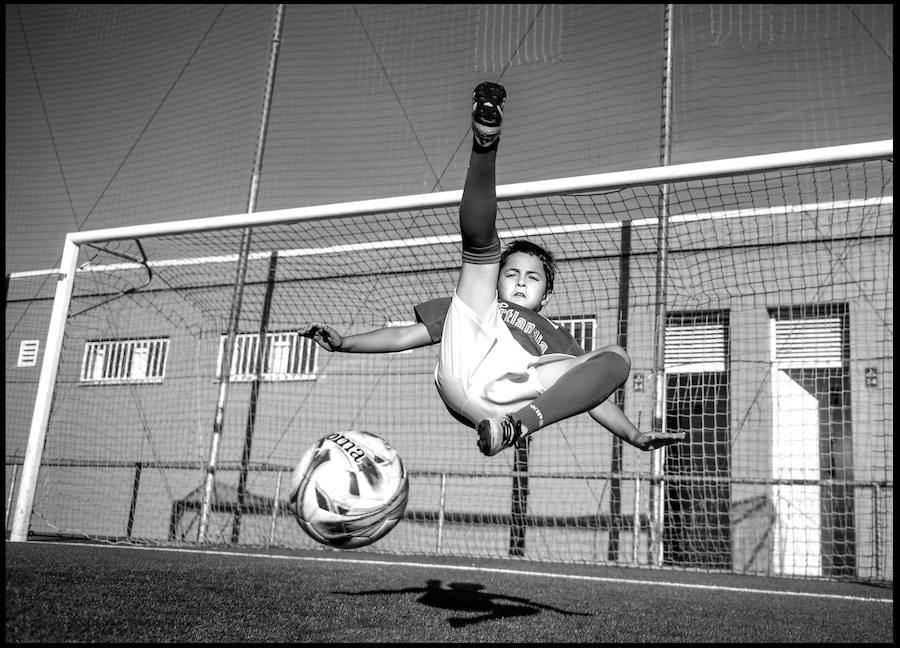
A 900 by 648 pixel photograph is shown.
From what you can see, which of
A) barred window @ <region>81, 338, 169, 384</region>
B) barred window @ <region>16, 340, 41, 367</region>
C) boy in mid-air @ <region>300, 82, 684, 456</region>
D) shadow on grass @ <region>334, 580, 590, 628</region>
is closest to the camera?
boy in mid-air @ <region>300, 82, 684, 456</region>

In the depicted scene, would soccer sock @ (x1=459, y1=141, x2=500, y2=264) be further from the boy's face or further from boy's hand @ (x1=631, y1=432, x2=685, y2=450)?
boy's hand @ (x1=631, y1=432, x2=685, y2=450)

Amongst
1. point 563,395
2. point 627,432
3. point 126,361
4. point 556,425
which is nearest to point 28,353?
point 126,361

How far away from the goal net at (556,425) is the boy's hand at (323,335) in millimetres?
2762

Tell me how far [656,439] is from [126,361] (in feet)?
30.4

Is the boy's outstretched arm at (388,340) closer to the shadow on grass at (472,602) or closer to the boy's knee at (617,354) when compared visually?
the boy's knee at (617,354)

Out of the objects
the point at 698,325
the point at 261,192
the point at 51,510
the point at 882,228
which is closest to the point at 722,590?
the point at 698,325

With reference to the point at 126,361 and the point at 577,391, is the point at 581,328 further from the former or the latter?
the point at 126,361

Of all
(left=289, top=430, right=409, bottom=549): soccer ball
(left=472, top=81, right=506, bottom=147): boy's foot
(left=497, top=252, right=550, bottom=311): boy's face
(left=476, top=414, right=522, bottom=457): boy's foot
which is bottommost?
(left=289, top=430, right=409, bottom=549): soccer ball

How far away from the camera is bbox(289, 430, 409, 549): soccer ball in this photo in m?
2.94

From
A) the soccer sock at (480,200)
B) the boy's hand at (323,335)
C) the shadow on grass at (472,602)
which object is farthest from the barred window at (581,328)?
the soccer sock at (480,200)

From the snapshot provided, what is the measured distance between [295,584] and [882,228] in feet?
21.8

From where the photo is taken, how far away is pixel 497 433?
2225 millimetres

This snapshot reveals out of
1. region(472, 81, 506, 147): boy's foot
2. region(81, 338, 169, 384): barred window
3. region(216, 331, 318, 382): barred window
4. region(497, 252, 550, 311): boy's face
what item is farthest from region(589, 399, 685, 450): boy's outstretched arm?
region(81, 338, 169, 384): barred window

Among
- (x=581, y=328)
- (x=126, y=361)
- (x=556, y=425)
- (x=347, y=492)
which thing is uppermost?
(x=581, y=328)
